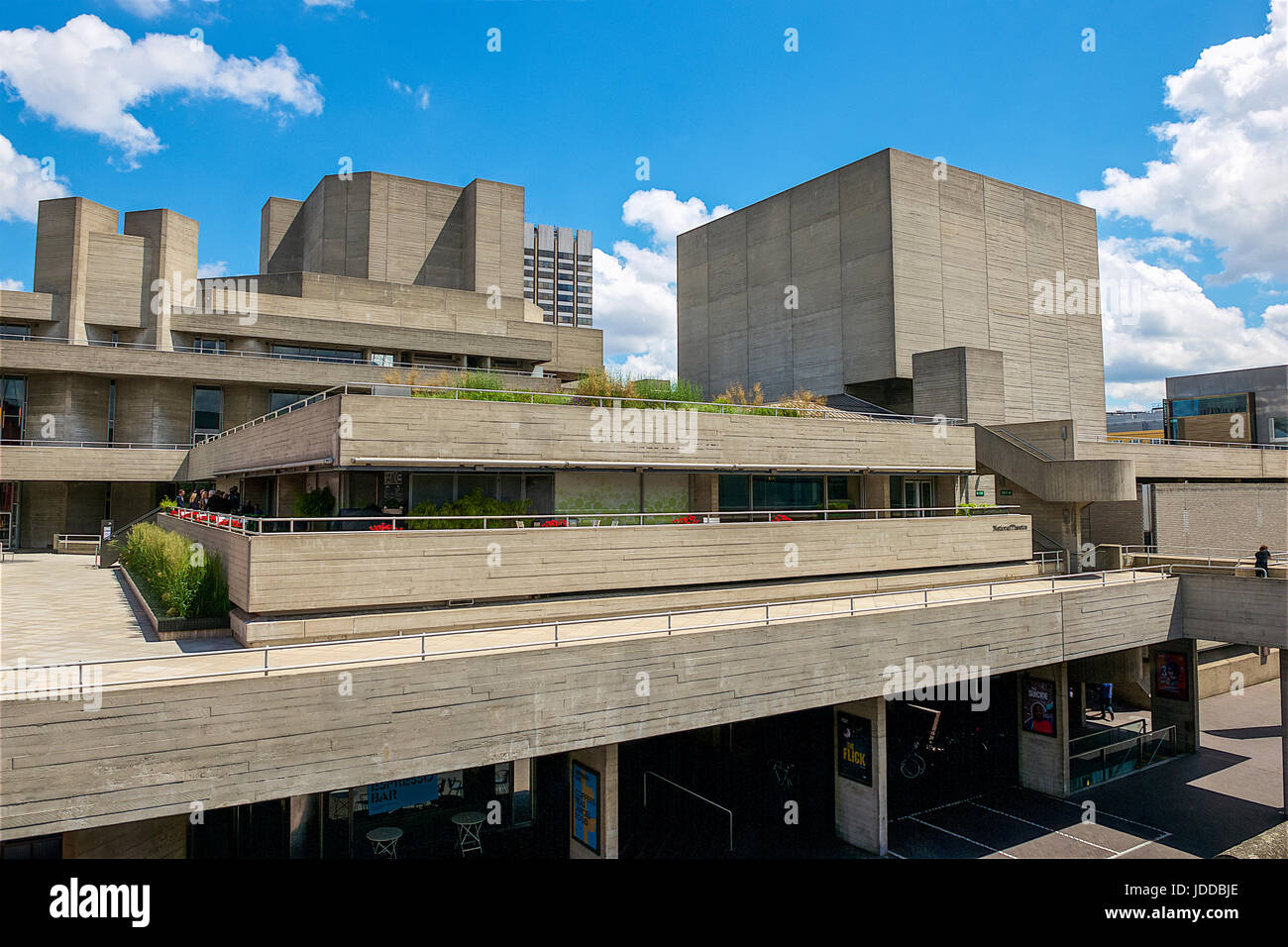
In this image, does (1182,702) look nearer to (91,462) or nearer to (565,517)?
(565,517)

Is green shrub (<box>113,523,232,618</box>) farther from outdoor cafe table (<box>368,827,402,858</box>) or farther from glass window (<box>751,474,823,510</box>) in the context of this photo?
glass window (<box>751,474,823,510</box>)

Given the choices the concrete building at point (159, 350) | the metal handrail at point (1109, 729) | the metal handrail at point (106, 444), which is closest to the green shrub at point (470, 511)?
the concrete building at point (159, 350)

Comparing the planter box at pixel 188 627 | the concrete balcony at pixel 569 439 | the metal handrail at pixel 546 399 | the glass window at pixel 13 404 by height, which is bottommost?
the planter box at pixel 188 627

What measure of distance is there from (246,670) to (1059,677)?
2250cm

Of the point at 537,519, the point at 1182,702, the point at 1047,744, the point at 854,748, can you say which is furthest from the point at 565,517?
the point at 1182,702

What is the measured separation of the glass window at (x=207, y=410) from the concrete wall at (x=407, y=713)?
33775mm

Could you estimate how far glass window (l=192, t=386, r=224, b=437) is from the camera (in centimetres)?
3994

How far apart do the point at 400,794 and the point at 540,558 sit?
21.1ft

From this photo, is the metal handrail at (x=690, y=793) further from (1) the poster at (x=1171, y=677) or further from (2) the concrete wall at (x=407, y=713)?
(1) the poster at (x=1171, y=677)

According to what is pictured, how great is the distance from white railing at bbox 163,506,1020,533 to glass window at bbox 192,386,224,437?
47.0 ft

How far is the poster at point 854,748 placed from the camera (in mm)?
18484

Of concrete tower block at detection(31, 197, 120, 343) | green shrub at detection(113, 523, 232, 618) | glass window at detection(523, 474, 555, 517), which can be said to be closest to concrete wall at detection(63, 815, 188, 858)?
green shrub at detection(113, 523, 232, 618)

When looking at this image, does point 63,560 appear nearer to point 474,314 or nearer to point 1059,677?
point 474,314

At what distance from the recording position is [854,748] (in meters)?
18.9
